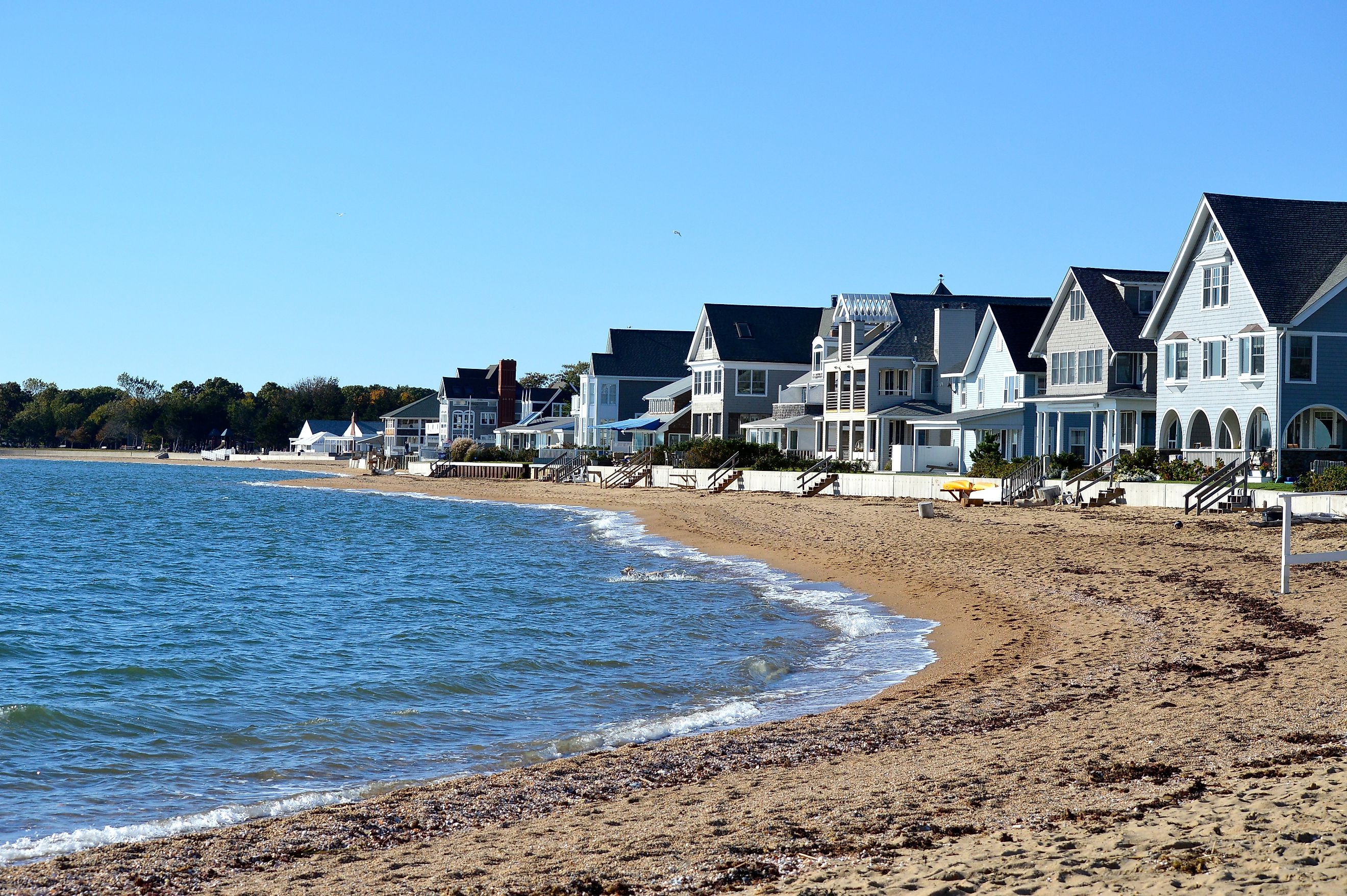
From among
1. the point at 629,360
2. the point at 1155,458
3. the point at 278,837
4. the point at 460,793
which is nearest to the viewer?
the point at 278,837

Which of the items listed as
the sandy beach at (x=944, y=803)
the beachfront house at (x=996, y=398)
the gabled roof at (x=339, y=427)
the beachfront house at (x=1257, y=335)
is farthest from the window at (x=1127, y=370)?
the gabled roof at (x=339, y=427)

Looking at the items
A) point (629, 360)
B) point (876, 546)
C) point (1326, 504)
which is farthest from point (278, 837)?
point (629, 360)

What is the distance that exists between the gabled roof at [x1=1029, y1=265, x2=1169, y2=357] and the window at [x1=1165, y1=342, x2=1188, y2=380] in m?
2.29

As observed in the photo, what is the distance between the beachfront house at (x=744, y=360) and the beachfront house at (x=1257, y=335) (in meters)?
29.8

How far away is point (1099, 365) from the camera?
46094mm

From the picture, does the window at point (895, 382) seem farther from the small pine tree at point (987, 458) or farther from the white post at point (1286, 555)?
the white post at point (1286, 555)

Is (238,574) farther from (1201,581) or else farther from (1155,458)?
(1155,458)

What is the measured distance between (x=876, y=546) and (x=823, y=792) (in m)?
21.9

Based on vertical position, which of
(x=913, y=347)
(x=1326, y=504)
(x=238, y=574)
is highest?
(x=913, y=347)

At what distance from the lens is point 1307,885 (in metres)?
5.61

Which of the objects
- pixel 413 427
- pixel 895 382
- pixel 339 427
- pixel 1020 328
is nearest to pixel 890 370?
pixel 895 382

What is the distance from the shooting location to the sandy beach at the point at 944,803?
21.2 ft

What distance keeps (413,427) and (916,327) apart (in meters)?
86.9

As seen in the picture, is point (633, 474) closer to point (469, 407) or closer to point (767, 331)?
point (767, 331)
